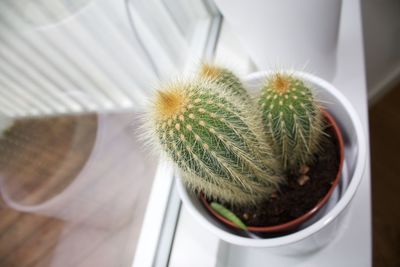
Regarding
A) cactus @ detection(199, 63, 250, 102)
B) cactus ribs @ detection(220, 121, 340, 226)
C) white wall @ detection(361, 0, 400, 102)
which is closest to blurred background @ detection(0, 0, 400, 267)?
cactus @ detection(199, 63, 250, 102)

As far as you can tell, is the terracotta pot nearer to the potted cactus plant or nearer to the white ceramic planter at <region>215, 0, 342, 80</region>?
the potted cactus plant

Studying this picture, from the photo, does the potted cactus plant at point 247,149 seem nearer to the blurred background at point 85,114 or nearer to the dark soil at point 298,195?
the dark soil at point 298,195

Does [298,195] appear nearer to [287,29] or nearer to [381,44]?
[287,29]

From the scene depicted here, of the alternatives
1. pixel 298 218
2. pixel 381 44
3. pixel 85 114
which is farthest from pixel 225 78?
pixel 381 44

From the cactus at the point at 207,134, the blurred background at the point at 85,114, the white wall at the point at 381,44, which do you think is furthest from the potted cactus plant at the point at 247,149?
the white wall at the point at 381,44

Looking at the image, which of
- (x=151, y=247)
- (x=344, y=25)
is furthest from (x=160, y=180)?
(x=344, y=25)
